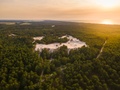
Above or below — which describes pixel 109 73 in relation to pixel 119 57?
below

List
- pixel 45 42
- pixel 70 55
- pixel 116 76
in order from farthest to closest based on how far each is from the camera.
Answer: pixel 45 42, pixel 70 55, pixel 116 76

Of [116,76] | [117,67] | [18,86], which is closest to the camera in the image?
[18,86]

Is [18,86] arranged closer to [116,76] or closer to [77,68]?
[77,68]

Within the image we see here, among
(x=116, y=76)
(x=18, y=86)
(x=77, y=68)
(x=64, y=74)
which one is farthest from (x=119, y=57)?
(x=18, y=86)

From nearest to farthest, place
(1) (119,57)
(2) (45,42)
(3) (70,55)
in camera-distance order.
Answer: (1) (119,57) → (3) (70,55) → (2) (45,42)

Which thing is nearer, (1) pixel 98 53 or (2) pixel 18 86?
(2) pixel 18 86

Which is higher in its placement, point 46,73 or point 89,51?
point 89,51

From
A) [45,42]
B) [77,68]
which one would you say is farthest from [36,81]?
[45,42]

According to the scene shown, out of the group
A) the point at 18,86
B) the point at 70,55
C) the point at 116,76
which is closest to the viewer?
the point at 18,86

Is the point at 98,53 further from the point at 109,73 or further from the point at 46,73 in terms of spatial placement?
the point at 46,73
